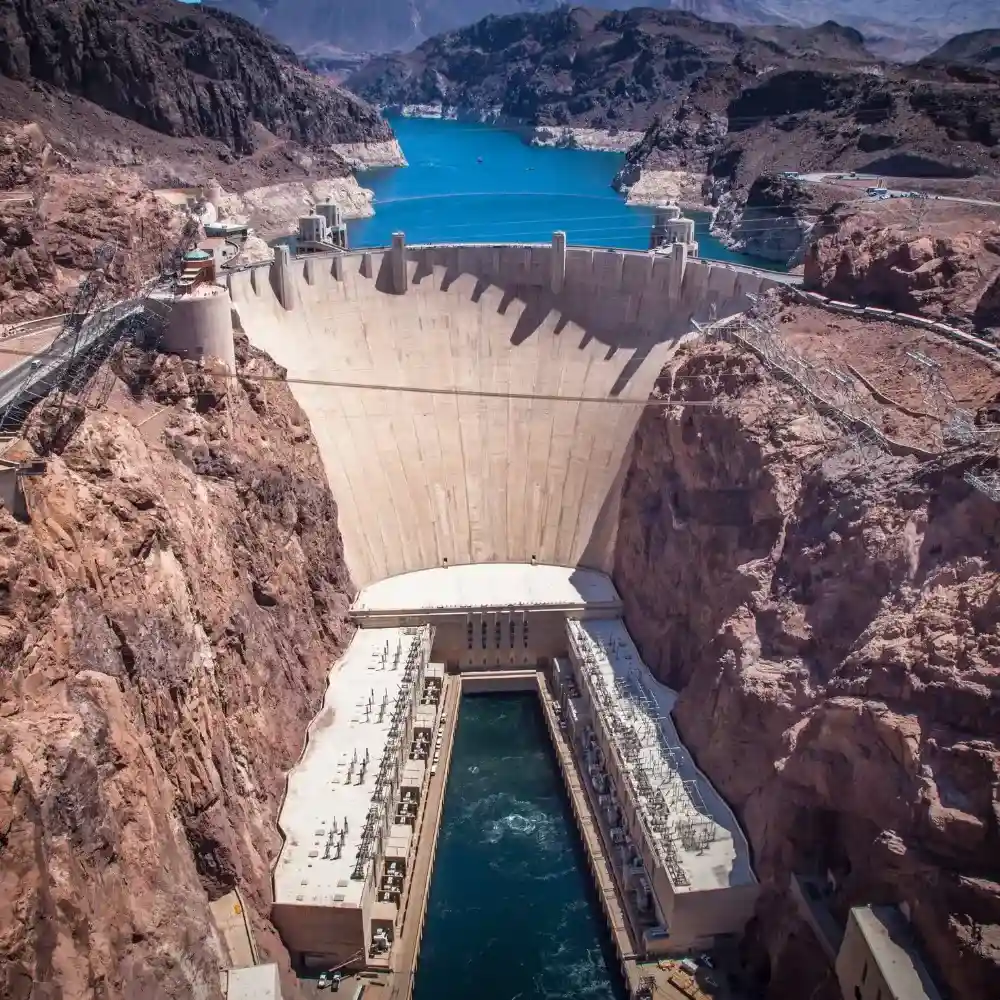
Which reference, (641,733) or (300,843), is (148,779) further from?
(641,733)

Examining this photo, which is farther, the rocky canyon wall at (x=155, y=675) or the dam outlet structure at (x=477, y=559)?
the dam outlet structure at (x=477, y=559)

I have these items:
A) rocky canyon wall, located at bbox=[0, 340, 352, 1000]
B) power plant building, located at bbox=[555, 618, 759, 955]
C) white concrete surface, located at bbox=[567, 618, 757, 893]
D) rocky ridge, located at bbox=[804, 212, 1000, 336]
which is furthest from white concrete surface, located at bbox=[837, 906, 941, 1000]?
rocky ridge, located at bbox=[804, 212, 1000, 336]

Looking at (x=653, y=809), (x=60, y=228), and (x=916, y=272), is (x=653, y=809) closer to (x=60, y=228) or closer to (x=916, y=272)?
(x=916, y=272)

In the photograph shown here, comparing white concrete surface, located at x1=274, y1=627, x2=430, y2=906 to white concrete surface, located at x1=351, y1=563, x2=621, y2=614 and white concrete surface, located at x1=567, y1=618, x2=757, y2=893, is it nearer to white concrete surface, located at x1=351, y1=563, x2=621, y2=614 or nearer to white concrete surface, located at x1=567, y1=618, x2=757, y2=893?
white concrete surface, located at x1=351, y1=563, x2=621, y2=614

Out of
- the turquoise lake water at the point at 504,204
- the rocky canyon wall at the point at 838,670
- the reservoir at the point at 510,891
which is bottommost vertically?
the reservoir at the point at 510,891

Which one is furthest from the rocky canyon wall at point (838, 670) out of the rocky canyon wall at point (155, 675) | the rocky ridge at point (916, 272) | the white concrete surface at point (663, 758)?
the rocky canyon wall at point (155, 675)

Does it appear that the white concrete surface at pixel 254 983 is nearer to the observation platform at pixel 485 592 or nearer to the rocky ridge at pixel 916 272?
the observation platform at pixel 485 592

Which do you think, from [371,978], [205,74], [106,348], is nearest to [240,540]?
[106,348]

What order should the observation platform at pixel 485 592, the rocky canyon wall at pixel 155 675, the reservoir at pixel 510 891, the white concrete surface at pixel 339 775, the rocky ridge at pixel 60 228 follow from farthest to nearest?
the observation platform at pixel 485 592 → the rocky ridge at pixel 60 228 → the reservoir at pixel 510 891 → the white concrete surface at pixel 339 775 → the rocky canyon wall at pixel 155 675
